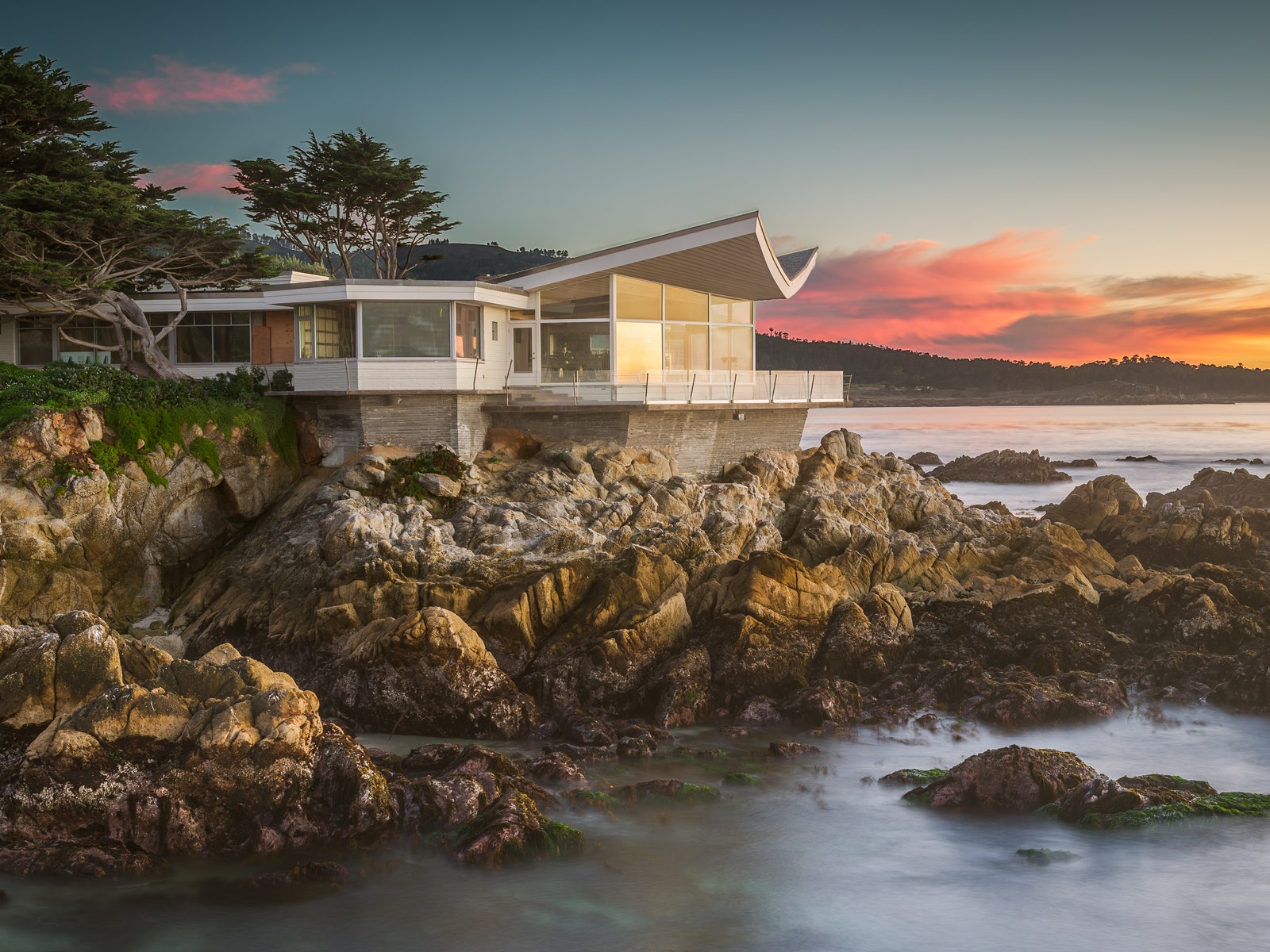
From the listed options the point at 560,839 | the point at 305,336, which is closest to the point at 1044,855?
the point at 560,839

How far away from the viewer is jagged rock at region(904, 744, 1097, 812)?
11805 mm

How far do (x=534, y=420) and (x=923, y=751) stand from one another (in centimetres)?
1234

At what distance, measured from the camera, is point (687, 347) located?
26.4m

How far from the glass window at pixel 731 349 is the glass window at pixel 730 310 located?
0.75ft

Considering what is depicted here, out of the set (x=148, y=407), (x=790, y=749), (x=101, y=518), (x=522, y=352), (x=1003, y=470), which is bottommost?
(x=790, y=749)

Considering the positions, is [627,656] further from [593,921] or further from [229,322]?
[229,322]

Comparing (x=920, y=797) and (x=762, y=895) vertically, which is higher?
(x=920, y=797)

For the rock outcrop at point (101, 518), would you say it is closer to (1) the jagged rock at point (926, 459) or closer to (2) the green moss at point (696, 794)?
(2) the green moss at point (696, 794)

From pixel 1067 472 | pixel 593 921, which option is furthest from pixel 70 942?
pixel 1067 472

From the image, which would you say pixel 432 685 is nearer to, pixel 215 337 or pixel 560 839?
pixel 560 839

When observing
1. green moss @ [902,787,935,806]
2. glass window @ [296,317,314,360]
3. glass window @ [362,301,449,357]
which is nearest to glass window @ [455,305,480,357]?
glass window @ [362,301,449,357]

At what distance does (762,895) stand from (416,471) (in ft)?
38.8

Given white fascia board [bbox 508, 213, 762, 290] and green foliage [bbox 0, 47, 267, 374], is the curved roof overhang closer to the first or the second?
white fascia board [bbox 508, 213, 762, 290]

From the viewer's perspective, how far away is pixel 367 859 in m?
10.8
